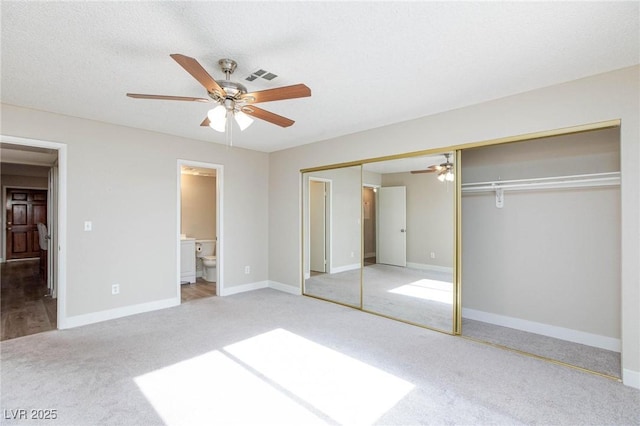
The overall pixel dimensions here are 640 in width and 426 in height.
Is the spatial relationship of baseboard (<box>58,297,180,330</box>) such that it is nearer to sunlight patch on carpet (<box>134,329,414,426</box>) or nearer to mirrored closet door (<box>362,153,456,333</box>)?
sunlight patch on carpet (<box>134,329,414,426</box>)

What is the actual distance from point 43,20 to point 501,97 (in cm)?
363

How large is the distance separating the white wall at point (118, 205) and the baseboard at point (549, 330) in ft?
12.2

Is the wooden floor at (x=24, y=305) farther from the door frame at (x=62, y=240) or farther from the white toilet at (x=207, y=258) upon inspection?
the white toilet at (x=207, y=258)

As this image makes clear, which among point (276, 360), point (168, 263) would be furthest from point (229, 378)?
point (168, 263)

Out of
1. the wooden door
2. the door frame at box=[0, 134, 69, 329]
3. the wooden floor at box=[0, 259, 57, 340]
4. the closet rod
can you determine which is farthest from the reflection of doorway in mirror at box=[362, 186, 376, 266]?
the wooden door

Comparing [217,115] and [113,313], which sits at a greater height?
[217,115]

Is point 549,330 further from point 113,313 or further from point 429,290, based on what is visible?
point 113,313

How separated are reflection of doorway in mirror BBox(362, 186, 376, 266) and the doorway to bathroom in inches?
91.9

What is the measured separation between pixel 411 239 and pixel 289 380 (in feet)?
8.24

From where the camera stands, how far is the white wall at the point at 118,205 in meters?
3.55

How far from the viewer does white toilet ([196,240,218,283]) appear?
590 cm

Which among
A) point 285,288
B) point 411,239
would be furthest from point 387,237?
point 285,288

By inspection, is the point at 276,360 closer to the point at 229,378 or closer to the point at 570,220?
the point at 229,378

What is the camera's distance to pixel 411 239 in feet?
13.7
